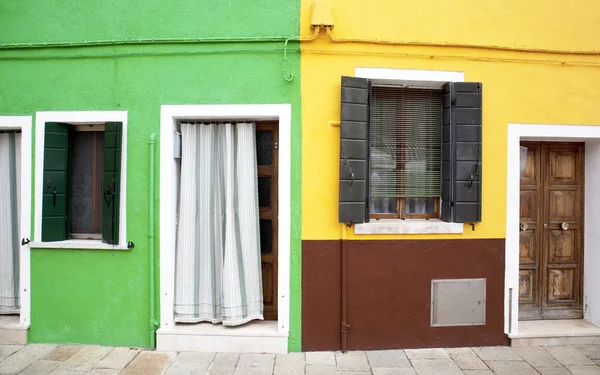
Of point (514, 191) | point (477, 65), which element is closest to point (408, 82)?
point (477, 65)

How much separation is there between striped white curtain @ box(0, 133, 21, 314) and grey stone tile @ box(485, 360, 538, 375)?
5.78m

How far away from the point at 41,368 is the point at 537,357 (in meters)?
5.46

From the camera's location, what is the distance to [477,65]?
4.55 metres

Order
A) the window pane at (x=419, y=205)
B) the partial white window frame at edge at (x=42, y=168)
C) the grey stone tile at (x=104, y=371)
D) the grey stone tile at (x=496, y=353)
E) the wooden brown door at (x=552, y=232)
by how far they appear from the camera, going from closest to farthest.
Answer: the grey stone tile at (x=104, y=371), the grey stone tile at (x=496, y=353), the partial white window frame at edge at (x=42, y=168), the window pane at (x=419, y=205), the wooden brown door at (x=552, y=232)

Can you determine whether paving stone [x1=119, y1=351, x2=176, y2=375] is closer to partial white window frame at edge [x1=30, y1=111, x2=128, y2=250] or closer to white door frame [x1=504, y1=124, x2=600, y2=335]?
partial white window frame at edge [x1=30, y1=111, x2=128, y2=250]

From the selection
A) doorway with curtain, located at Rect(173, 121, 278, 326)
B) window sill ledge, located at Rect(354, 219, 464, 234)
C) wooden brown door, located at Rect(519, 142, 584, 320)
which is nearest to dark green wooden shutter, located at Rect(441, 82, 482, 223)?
window sill ledge, located at Rect(354, 219, 464, 234)

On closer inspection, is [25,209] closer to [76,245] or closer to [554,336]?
[76,245]

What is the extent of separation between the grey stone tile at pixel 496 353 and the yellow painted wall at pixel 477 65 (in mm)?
1342

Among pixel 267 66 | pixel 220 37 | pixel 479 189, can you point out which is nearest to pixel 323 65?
pixel 267 66

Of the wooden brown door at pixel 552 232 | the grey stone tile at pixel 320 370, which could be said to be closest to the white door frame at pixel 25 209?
the grey stone tile at pixel 320 370

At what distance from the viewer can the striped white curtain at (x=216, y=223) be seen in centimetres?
454

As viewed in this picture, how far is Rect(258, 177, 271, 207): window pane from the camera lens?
4.80m

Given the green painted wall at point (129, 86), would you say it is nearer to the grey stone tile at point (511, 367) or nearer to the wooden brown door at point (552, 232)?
the grey stone tile at point (511, 367)

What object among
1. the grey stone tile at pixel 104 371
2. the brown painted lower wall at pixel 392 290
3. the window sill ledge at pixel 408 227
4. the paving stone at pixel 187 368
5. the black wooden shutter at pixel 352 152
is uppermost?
the black wooden shutter at pixel 352 152
